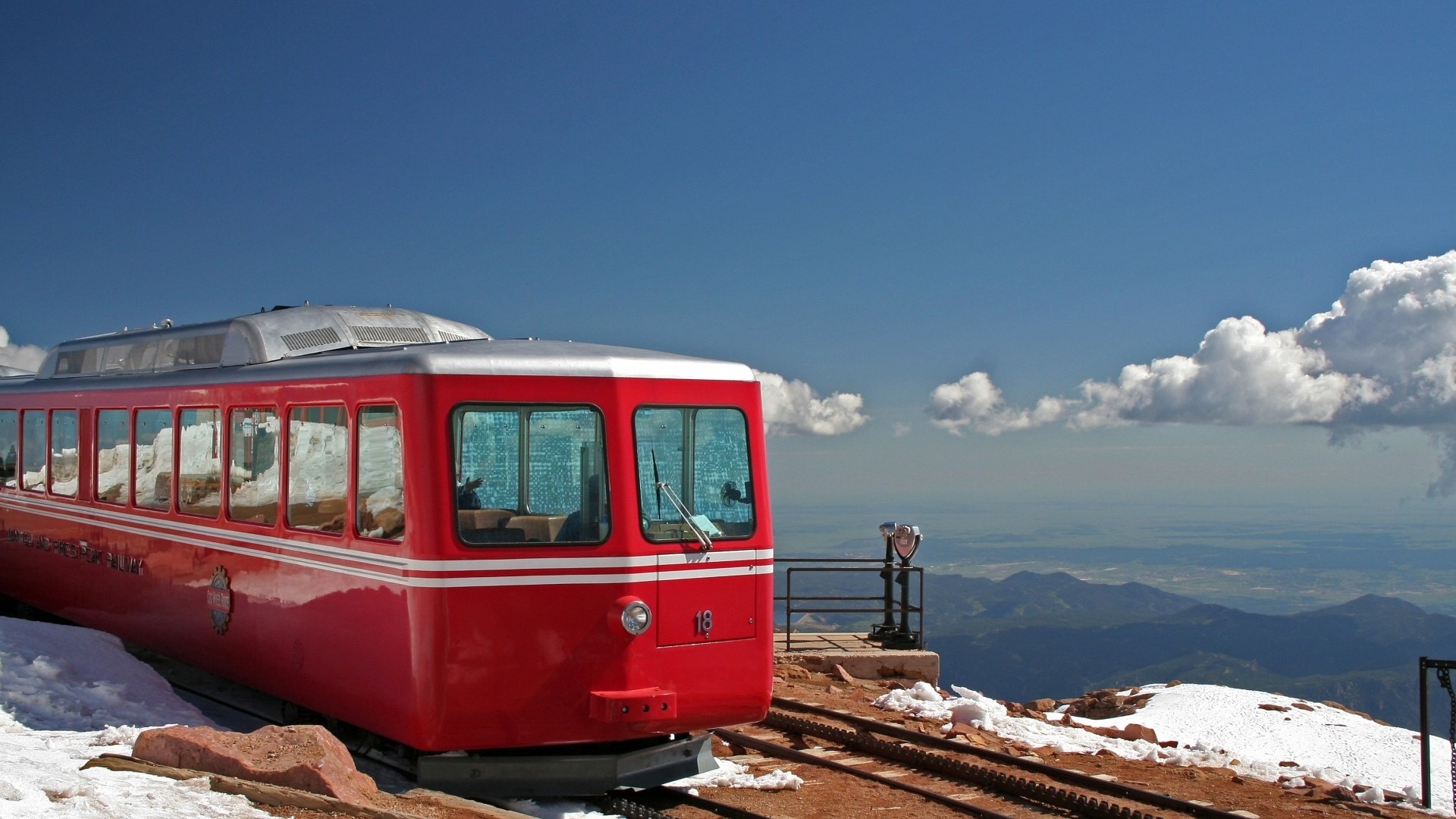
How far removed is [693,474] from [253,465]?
3.59m

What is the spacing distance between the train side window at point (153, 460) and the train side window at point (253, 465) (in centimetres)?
139

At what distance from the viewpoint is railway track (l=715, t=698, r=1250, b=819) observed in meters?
8.99

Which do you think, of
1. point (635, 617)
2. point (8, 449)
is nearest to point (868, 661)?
point (635, 617)

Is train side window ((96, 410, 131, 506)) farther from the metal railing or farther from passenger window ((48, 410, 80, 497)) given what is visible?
the metal railing

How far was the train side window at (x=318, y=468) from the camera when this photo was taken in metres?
8.36

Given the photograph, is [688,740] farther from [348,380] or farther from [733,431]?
[348,380]

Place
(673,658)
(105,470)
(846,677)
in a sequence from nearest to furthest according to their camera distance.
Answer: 1. (673,658)
2. (105,470)
3. (846,677)

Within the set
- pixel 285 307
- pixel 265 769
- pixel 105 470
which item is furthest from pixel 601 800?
pixel 105 470

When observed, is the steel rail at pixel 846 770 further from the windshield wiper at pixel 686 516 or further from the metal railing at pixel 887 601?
the metal railing at pixel 887 601

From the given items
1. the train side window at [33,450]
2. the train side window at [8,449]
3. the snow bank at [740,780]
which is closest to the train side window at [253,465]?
the snow bank at [740,780]

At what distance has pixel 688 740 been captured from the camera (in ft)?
28.0

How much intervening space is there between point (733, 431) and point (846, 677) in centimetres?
776

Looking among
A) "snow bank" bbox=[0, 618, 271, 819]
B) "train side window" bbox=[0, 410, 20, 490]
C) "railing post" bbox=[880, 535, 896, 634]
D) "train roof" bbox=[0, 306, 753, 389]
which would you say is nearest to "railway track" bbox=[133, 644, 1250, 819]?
"snow bank" bbox=[0, 618, 271, 819]

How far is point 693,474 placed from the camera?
27.1 ft
